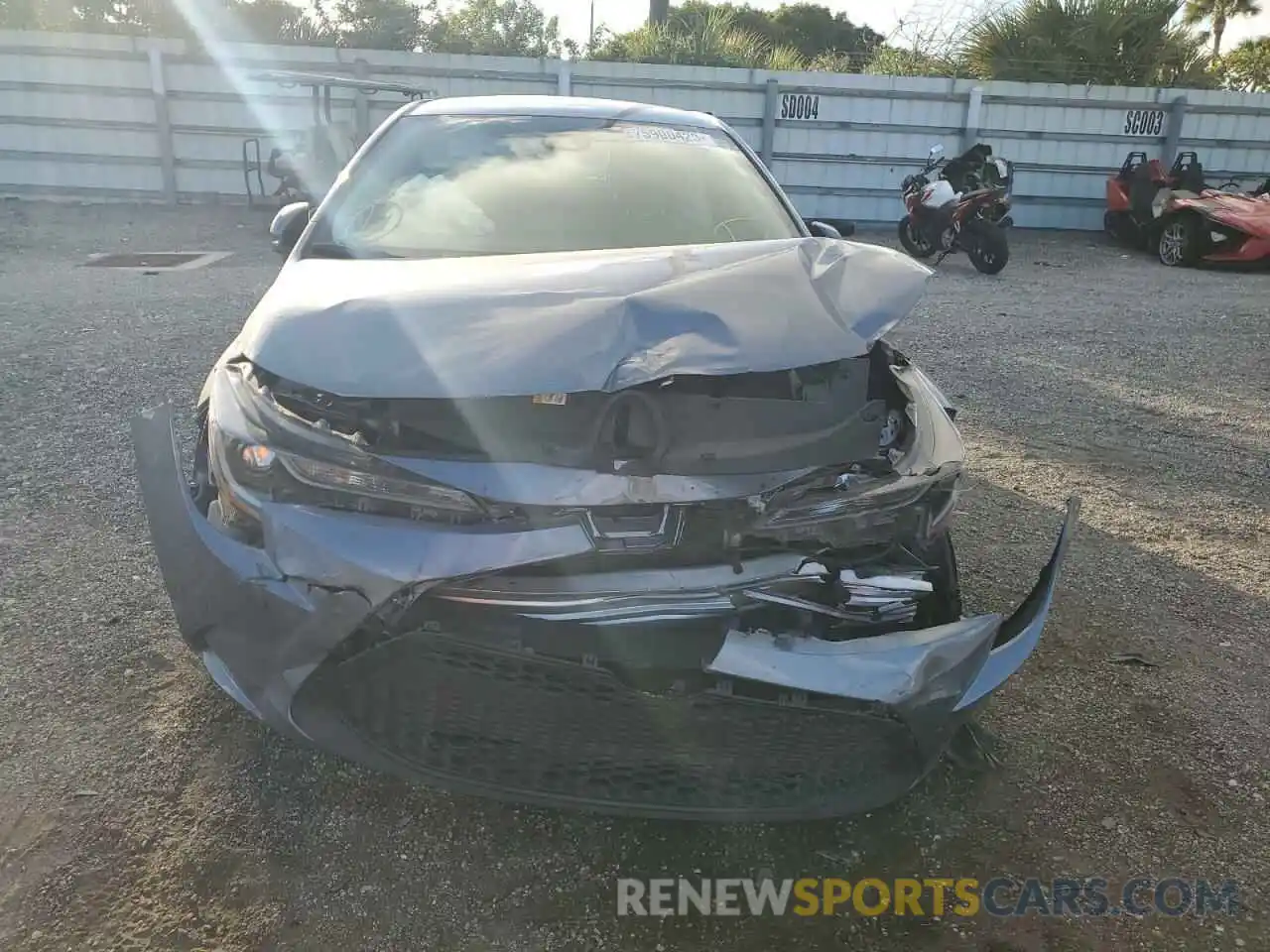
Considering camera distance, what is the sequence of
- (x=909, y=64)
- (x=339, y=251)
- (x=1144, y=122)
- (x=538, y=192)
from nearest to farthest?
(x=339, y=251) → (x=538, y=192) → (x=1144, y=122) → (x=909, y=64)

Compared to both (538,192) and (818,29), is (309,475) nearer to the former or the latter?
(538,192)

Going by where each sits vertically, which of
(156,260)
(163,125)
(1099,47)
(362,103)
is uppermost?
(1099,47)

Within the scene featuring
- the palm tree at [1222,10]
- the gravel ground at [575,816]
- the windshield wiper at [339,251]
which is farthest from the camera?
the palm tree at [1222,10]

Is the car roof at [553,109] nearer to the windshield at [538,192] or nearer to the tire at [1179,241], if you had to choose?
the windshield at [538,192]

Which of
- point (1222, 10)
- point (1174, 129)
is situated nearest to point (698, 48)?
point (1174, 129)

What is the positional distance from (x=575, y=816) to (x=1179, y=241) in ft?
37.6

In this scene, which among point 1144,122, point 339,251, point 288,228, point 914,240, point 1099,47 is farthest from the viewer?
point 1099,47

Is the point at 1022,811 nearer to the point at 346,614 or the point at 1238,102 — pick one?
the point at 346,614

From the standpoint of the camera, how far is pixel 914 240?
1052 cm

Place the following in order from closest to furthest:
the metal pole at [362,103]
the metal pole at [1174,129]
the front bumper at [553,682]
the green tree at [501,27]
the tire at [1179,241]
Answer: the front bumper at [553,682] → the tire at [1179,241] → the metal pole at [362,103] → the metal pole at [1174,129] → the green tree at [501,27]

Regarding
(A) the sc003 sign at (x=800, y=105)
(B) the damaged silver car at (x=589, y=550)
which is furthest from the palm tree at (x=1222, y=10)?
(B) the damaged silver car at (x=589, y=550)

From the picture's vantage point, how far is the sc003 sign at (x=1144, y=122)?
12734 mm

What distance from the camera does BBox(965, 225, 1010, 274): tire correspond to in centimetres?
950

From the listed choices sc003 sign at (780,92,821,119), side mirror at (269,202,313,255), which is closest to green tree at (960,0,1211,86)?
sc003 sign at (780,92,821,119)
